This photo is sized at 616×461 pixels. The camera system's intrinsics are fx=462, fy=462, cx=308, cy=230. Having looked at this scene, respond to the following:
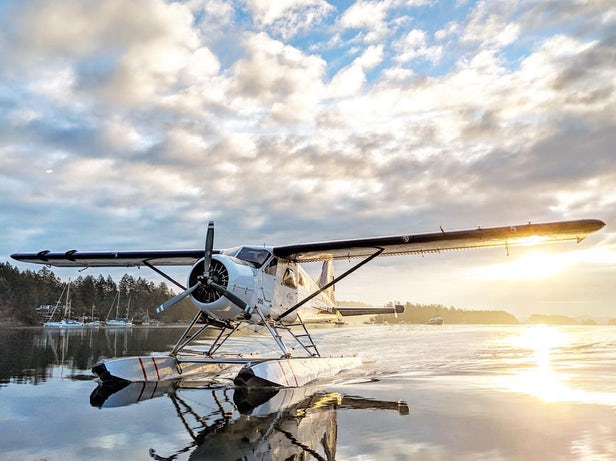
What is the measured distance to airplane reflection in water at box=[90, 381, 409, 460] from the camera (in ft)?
14.5

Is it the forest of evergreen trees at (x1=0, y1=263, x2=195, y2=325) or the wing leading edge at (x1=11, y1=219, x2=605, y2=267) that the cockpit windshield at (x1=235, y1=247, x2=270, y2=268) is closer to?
the wing leading edge at (x1=11, y1=219, x2=605, y2=267)

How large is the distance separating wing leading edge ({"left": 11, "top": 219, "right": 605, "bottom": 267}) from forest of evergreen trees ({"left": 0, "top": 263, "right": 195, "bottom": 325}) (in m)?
83.1

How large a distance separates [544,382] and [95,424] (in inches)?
339

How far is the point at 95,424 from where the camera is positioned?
5672 mm

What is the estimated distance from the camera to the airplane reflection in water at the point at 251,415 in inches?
174

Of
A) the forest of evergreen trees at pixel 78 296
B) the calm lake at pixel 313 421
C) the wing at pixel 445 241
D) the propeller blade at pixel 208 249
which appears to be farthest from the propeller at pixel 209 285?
the forest of evergreen trees at pixel 78 296

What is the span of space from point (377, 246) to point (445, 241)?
1.75 meters

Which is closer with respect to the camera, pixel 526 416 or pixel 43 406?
pixel 526 416

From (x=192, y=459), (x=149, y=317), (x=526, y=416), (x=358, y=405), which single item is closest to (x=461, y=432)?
(x=526, y=416)

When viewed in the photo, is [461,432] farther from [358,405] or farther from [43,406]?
[43,406]

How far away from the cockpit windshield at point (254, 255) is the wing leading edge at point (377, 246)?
0.44 metres

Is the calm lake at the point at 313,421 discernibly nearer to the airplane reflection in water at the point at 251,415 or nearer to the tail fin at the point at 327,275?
the airplane reflection in water at the point at 251,415

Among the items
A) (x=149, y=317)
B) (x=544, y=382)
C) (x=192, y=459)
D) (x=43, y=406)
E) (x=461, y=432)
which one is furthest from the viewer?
(x=149, y=317)

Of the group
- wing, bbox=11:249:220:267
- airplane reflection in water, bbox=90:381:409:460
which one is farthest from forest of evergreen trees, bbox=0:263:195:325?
airplane reflection in water, bbox=90:381:409:460
